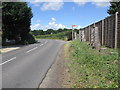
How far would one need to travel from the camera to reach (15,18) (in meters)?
27.8

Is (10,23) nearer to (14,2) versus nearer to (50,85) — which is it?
(14,2)

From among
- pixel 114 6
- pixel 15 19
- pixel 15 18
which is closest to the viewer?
pixel 15 19

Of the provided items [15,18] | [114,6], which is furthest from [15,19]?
[114,6]

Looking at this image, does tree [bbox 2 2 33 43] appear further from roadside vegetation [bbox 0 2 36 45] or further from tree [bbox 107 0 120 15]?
tree [bbox 107 0 120 15]

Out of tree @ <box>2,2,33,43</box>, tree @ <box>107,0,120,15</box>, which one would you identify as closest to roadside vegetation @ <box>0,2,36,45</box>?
tree @ <box>2,2,33,43</box>

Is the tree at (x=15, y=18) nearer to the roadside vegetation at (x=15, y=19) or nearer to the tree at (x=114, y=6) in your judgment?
the roadside vegetation at (x=15, y=19)

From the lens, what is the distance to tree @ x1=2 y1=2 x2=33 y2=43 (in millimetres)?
26800

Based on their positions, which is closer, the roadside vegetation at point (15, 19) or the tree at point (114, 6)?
the roadside vegetation at point (15, 19)

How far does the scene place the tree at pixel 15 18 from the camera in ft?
87.9

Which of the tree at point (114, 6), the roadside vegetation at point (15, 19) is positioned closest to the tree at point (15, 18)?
the roadside vegetation at point (15, 19)

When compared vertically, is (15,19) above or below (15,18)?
below

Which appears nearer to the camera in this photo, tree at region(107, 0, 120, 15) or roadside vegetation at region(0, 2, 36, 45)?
roadside vegetation at region(0, 2, 36, 45)

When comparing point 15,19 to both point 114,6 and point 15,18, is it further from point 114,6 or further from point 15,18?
point 114,6

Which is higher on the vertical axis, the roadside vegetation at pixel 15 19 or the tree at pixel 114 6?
the tree at pixel 114 6
